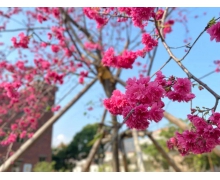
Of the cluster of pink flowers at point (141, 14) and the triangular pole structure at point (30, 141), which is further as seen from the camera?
the triangular pole structure at point (30, 141)

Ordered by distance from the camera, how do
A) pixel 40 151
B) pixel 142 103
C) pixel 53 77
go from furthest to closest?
pixel 40 151 < pixel 53 77 < pixel 142 103

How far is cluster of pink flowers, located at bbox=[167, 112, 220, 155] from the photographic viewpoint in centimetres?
95

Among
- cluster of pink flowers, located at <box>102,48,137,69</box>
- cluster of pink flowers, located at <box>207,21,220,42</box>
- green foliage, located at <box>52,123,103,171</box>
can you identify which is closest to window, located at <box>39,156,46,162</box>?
green foliage, located at <box>52,123,103,171</box>

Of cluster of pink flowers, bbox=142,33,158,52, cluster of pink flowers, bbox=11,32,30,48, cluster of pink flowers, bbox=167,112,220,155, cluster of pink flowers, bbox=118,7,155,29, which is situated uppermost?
cluster of pink flowers, bbox=11,32,30,48

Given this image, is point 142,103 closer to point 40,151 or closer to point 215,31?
point 215,31

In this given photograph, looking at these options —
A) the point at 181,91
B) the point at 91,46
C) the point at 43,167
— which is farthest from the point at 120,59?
the point at 43,167

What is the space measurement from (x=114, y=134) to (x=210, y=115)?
1842mm

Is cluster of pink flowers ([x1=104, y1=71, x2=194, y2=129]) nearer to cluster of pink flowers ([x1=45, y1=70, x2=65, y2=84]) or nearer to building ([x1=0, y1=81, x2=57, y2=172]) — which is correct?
cluster of pink flowers ([x1=45, y1=70, x2=65, y2=84])

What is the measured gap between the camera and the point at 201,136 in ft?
3.22

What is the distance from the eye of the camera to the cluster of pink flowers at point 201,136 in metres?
0.95

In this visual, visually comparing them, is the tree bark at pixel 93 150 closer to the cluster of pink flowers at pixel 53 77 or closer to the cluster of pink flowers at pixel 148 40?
the cluster of pink flowers at pixel 53 77

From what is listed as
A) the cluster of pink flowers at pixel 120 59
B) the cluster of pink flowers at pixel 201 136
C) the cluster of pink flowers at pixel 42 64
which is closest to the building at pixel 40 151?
the cluster of pink flowers at pixel 42 64
